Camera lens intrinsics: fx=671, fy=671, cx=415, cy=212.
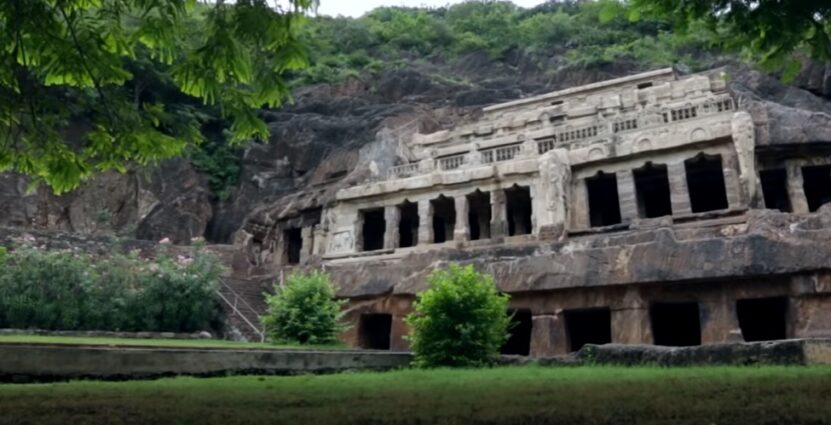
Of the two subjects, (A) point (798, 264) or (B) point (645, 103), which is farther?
(B) point (645, 103)

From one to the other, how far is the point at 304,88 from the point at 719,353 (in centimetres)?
4105

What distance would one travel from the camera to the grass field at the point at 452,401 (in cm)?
502

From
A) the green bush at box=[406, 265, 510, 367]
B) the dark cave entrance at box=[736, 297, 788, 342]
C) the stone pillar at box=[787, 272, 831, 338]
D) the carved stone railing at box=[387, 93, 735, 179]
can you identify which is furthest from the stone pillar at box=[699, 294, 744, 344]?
the carved stone railing at box=[387, 93, 735, 179]

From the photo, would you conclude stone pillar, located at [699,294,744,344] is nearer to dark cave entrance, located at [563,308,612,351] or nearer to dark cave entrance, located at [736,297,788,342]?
dark cave entrance, located at [736,297,788,342]

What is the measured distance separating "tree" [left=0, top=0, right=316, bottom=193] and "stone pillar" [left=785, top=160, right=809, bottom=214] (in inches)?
885

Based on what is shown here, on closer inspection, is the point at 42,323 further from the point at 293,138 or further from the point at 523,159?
the point at 293,138

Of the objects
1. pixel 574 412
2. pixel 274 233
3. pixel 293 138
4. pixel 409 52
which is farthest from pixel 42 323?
pixel 409 52

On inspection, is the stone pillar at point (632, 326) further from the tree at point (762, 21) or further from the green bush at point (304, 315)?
the tree at point (762, 21)

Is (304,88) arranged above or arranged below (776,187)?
above

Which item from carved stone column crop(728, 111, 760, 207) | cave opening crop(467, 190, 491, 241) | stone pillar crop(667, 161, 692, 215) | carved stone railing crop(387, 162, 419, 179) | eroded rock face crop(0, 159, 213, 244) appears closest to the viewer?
carved stone column crop(728, 111, 760, 207)

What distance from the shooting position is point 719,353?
10.5 m

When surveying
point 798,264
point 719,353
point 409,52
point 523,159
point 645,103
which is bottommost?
point 719,353

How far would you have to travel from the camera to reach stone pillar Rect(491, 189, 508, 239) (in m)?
26.4

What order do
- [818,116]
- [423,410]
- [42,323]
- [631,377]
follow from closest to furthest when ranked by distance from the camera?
1. [423,410]
2. [631,377]
3. [42,323]
4. [818,116]
